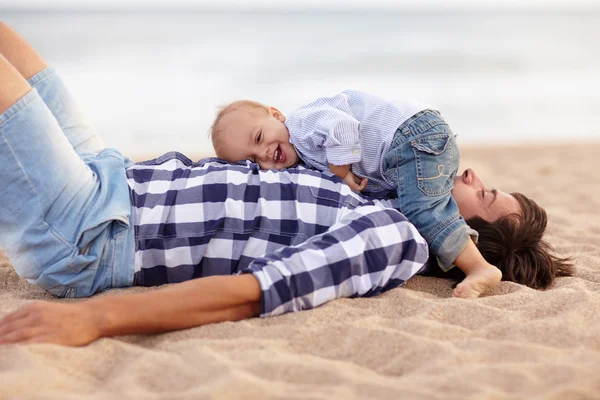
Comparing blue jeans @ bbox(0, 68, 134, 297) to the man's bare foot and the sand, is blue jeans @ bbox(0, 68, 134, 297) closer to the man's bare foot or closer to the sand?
the sand

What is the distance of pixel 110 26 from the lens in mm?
24281

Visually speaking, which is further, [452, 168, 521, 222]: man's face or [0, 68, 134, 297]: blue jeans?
[452, 168, 521, 222]: man's face

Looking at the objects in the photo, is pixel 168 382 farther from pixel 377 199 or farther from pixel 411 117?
pixel 411 117

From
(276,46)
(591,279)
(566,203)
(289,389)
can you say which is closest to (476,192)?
(591,279)

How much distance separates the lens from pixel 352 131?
3.24 meters

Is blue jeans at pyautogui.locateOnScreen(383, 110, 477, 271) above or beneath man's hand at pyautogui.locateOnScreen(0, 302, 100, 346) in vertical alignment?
above

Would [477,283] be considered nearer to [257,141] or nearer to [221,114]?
[257,141]

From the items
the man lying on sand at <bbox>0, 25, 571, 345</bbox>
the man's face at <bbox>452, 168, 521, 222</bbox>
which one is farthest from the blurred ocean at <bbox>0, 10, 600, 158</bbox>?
the man lying on sand at <bbox>0, 25, 571, 345</bbox>

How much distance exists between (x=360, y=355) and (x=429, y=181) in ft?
3.55

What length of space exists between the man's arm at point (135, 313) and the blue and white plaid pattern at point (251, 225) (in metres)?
0.37

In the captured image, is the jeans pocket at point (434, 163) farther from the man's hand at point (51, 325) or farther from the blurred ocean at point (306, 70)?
the man's hand at point (51, 325)

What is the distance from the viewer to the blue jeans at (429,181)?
3078mm

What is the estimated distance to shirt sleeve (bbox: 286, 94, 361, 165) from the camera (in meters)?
3.21

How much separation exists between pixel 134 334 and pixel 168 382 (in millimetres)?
486
